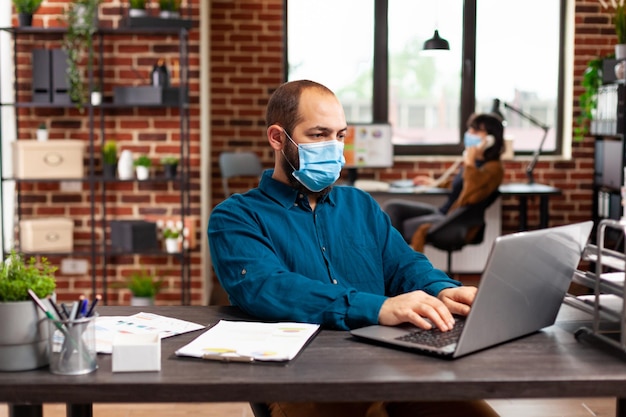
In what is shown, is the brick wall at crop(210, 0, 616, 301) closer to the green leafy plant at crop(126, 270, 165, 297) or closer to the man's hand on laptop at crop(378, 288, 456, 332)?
the green leafy plant at crop(126, 270, 165, 297)

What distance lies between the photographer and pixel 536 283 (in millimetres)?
1684

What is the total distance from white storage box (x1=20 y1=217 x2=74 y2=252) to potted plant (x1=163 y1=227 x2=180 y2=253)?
56cm

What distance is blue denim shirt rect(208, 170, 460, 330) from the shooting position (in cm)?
189

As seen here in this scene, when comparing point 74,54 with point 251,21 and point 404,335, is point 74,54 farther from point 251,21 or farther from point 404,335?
point 404,335

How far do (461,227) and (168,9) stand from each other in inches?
88.2

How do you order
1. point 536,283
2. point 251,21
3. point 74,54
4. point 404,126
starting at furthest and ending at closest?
point 404,126, point 251,21, point 74,54, point 536,283

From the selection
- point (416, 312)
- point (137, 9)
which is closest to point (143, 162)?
point (137, 9)

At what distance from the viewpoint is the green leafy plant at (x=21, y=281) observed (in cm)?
154

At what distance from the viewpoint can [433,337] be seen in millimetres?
1710

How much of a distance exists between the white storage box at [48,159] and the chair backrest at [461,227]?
223cm

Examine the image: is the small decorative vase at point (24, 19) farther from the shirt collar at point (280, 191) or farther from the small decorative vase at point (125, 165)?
the shirt collar at point (280, 191)

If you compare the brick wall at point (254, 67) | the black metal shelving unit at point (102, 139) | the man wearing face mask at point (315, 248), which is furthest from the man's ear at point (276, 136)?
the brick wall at point (254, 67)

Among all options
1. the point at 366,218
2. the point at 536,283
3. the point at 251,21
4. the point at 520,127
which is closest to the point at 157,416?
the point at 366,218

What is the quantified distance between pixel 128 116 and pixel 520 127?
133 inches
